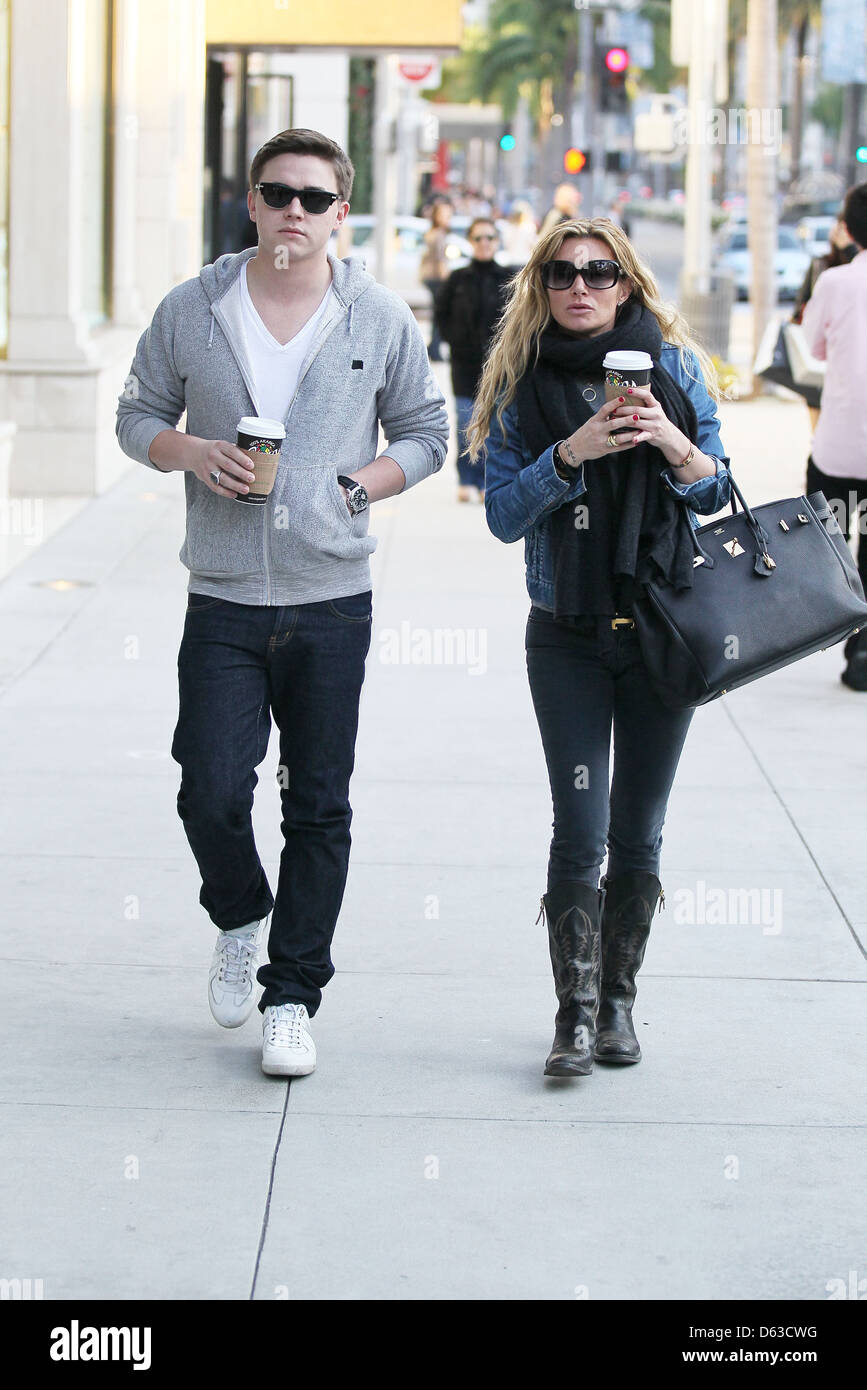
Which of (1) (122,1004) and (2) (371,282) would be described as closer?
(2) (371,282)

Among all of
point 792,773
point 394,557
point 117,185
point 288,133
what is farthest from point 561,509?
point 117,185

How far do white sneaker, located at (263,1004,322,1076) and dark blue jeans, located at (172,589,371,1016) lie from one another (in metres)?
0.03

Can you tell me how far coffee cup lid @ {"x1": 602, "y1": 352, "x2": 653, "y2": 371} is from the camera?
3.77 meters

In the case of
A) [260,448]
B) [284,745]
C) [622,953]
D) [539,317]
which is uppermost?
[539,317]

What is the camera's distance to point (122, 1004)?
187 inches

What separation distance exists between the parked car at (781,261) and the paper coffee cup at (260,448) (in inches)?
1232

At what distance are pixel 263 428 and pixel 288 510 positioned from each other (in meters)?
0.33

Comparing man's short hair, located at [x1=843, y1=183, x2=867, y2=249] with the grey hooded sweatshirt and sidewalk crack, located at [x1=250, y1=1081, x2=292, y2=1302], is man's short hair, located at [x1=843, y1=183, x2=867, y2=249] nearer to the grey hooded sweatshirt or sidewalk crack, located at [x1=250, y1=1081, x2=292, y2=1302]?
the grey hooded sweatshirt

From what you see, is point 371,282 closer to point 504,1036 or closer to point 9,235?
point 504,1036

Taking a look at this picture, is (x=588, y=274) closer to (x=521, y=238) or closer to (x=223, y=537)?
(x=223, y=537)

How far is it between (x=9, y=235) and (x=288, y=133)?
9113 millimetres

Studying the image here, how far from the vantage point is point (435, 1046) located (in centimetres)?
454

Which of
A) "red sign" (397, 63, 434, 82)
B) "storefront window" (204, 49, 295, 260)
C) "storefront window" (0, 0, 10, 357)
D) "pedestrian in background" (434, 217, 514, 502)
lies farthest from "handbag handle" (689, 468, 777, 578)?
"red sign" (397, 63, 434, 82)

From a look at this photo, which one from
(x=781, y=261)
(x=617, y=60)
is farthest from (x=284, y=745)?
(x=781, y=261)
